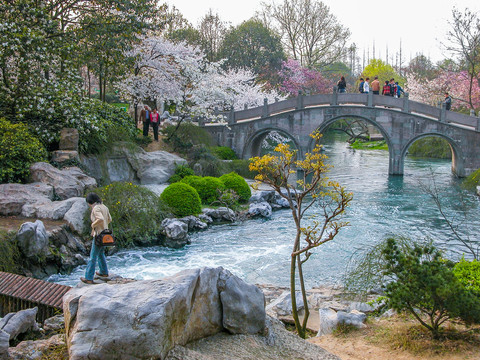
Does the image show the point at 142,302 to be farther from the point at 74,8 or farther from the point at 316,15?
the point at 316,15

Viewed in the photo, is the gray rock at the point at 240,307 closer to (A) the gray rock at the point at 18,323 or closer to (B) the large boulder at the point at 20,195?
(A) the gray rock at the point at 18,323

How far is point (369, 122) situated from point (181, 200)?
1652 centimetres

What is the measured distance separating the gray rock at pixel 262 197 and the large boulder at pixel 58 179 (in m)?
7.04

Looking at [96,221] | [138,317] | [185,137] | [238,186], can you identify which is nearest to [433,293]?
[138,317]

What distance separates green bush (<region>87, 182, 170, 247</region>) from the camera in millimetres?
13531

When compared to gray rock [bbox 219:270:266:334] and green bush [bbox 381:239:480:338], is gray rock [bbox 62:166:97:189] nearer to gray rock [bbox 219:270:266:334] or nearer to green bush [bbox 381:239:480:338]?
gray rock [bbox 219:270:266:334]

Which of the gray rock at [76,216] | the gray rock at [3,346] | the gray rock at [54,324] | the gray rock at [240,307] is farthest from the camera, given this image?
the gray rock at [76,216]

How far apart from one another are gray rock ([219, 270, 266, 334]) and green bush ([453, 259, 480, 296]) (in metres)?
3.14

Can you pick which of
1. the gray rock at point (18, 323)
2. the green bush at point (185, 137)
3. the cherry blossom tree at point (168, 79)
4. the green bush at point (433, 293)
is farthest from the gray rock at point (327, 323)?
the cherry blossom tree at point (168, 79)

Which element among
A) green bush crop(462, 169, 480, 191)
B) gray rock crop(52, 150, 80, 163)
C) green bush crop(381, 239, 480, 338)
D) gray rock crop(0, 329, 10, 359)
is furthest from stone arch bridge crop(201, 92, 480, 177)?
gray rock crop(0, 329, 10, 359)

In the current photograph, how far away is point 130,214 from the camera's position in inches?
547

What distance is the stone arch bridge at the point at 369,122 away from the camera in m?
26.3

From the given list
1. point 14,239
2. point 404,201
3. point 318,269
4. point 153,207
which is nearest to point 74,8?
point 153,207

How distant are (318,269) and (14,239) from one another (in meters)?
7.10
